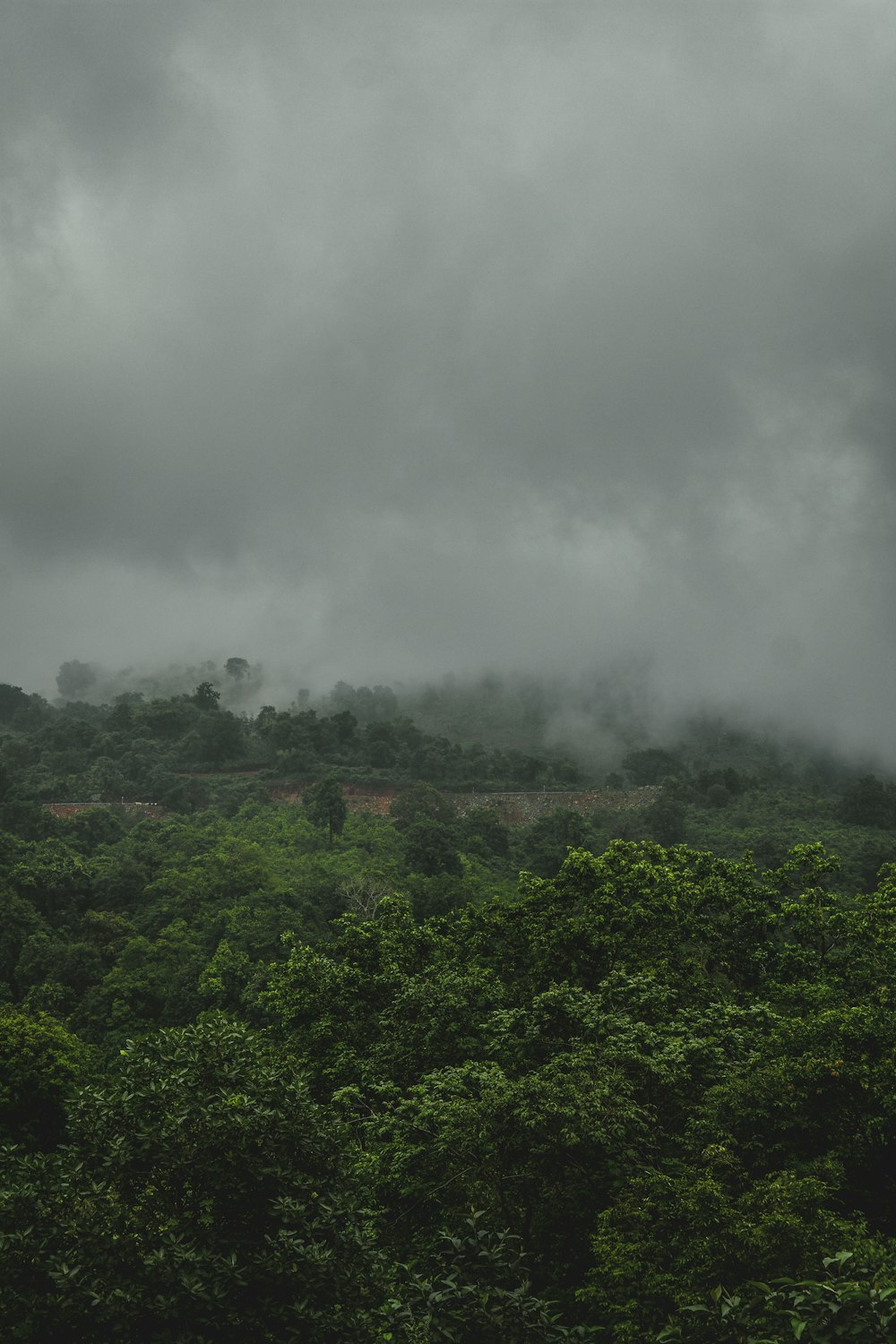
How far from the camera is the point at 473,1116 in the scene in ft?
45.5

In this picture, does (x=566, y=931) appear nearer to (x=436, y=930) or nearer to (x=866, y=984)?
(x=436, y=930)

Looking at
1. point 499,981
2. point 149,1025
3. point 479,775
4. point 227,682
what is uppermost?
point 227,682

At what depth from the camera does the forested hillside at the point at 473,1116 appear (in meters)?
8.55

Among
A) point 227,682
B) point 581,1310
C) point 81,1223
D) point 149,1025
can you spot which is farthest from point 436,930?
point 227,682

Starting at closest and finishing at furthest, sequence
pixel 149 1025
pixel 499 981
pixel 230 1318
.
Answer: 1. pixel 230 1318
2. pixel 499 981
3. pixel 149 1025

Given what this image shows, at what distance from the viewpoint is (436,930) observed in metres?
22.8

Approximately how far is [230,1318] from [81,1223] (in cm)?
154

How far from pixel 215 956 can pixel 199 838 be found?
22.8 meters

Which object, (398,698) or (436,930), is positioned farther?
(398,698)

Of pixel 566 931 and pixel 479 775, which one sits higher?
pixel 479 775

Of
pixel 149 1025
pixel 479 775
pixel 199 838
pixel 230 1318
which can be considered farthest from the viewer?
pixel 479 775

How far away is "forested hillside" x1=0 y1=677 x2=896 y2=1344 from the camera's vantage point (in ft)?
28.0

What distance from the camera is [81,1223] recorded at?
28.3 feet

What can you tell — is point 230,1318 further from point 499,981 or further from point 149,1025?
point 149,1025
